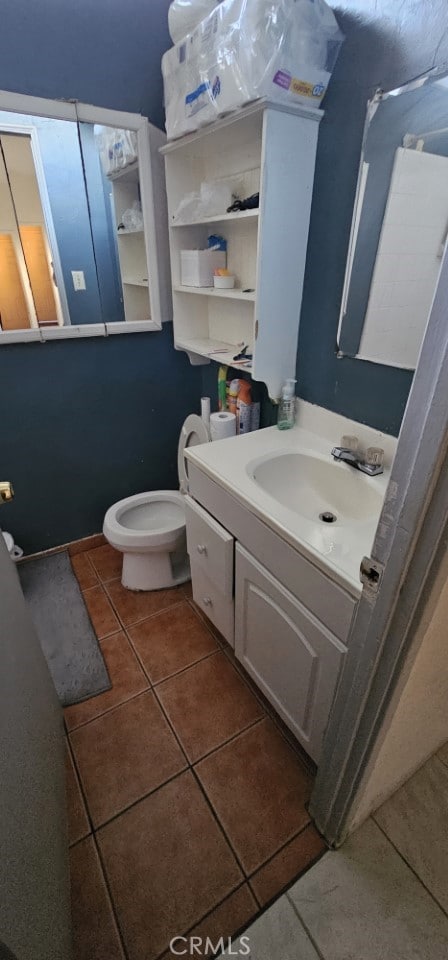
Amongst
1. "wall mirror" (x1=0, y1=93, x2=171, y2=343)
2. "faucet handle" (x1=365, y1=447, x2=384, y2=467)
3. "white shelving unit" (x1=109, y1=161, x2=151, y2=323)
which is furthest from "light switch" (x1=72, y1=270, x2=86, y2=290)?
"faucet handle" (x1=365, y1=447, x2=384, y2=467)

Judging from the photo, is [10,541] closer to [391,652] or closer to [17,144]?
[17,144]

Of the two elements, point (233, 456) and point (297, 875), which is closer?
point (297, 875)

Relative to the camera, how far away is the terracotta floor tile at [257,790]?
1037 millimetres

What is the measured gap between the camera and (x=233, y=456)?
1.24 m

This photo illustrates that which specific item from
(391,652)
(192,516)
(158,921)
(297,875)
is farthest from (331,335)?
(158,921)

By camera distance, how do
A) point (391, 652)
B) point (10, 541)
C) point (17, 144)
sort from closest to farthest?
point (391, 652)
point (17, 144)
point (10, 541)

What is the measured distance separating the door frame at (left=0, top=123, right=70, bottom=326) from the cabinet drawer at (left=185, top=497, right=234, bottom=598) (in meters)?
0.96

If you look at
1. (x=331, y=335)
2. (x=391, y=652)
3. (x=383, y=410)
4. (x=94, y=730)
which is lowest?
(x=94, y=730)

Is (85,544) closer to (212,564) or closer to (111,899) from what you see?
(212,564)

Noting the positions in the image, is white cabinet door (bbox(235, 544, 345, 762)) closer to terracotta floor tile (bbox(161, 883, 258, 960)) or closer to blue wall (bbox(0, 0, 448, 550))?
terracotta floor tile (bbox(161, 883, 258, 960))

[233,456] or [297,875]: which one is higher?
[233,456]

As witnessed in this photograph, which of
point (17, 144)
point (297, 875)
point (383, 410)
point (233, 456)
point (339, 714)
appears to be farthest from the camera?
point (17, 144)

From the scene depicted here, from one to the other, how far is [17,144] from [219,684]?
1.98 m

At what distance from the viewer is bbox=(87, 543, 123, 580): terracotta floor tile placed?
76.0 inches
